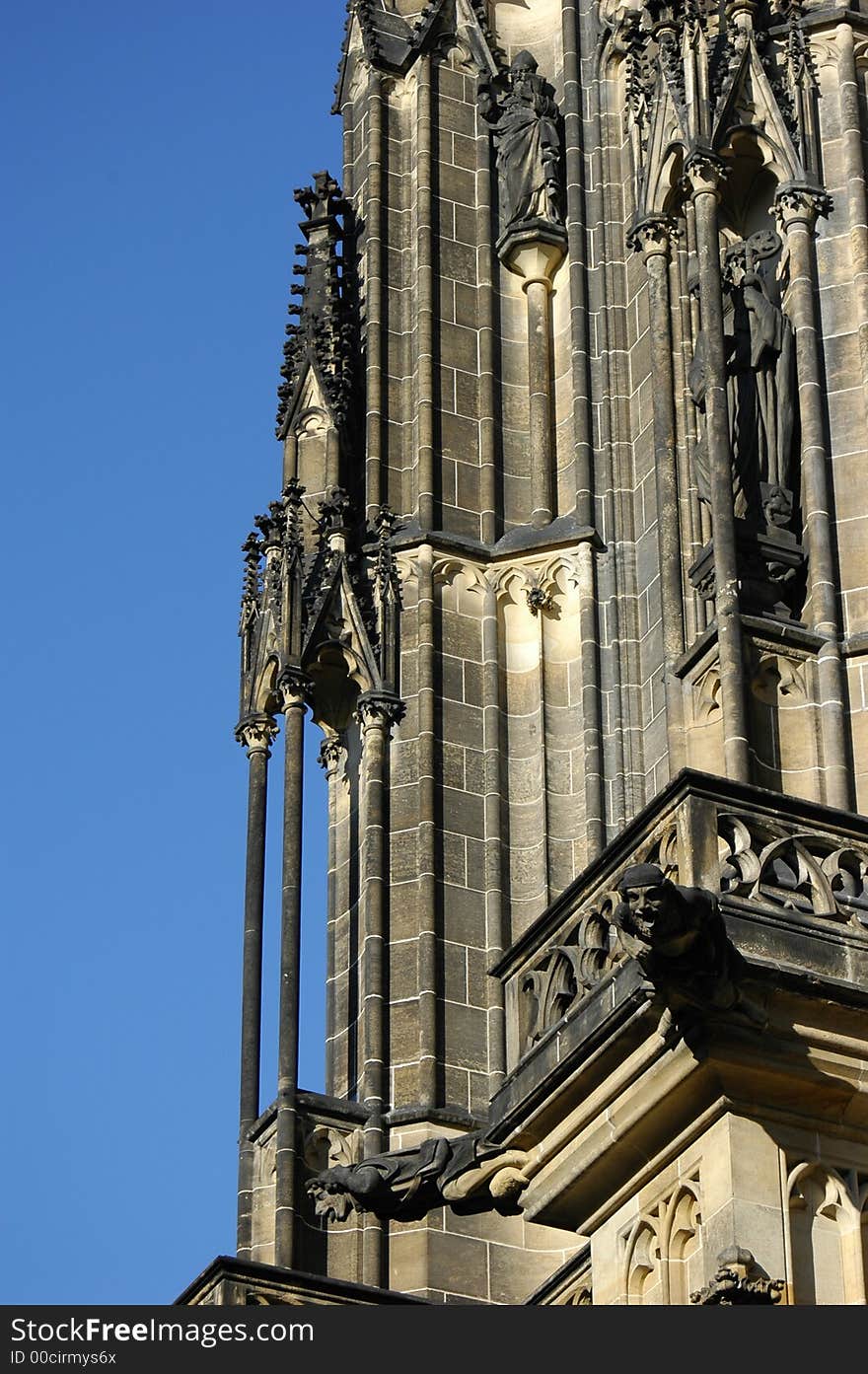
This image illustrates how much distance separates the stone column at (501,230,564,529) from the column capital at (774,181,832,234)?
2.23m

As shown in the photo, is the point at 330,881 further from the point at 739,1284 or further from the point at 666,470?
the point at 739,1284

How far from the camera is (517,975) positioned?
669 inches

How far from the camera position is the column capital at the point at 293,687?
Result: 21.7 metres

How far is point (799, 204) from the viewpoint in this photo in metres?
21.3

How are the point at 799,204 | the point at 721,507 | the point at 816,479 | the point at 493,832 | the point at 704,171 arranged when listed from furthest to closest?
the point at 493,832 → the point at 799,204 → the point at 704,171 → the point at 816,479 → the point at 721,507

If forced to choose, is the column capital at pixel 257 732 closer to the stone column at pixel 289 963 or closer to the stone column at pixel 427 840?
the stone column at pixel 289 963

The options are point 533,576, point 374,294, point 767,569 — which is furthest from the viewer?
point 374,294

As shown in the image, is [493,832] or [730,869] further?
[493,832]

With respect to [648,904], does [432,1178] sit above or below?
below

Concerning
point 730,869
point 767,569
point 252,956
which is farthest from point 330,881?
point 730,869

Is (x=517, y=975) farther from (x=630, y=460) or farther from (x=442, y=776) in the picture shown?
(x=630, y=460)

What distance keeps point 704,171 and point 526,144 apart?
313 cm

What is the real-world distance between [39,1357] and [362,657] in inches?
327

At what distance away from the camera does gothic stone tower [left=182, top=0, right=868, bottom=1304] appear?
17.0m
